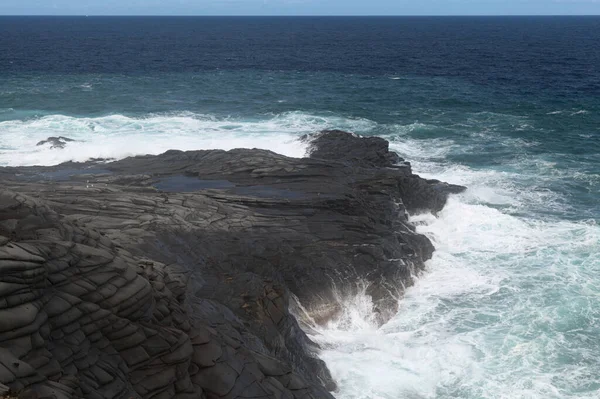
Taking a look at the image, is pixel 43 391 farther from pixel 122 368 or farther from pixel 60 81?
pixel 60 81

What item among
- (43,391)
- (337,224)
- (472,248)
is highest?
(43,391)

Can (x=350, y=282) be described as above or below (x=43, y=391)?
below

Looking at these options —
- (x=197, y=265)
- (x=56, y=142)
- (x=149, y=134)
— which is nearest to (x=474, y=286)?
(x=197, y=265)

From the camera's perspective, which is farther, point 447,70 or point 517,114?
point 447,70

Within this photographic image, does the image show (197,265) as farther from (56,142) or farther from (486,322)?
(56,142)

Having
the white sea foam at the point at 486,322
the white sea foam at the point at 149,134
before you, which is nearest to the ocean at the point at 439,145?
the white sea foam at the point at 486,322

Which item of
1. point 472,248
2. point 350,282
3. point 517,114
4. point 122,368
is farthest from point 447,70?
point 122,368

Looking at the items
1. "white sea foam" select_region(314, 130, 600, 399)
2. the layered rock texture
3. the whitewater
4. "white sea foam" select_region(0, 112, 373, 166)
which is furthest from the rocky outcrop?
"white sea foam" select_region(314, 130, 600, 399)
